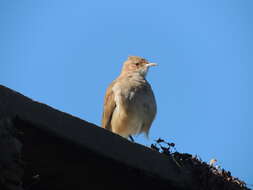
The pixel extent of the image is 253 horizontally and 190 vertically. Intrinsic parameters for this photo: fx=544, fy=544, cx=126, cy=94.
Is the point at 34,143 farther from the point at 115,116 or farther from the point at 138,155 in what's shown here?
the point at 115,116

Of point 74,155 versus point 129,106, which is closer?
point 74,155

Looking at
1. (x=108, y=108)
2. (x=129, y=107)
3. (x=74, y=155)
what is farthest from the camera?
(x=108, y=108)

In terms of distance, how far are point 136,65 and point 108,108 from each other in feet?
5.04

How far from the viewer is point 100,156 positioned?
3705 millimetres

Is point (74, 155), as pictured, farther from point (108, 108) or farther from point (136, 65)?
point (136, 65)

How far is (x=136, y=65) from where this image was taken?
10320 millimetres

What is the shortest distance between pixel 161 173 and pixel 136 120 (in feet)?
15.4

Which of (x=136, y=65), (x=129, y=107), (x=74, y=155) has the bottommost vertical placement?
(x=74, y=155)

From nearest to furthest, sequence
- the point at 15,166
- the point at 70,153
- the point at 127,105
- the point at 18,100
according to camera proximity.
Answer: the point at 15,166 < the point at 18,100 < the point at 70,153 < the point at 127,105

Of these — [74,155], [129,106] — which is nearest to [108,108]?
[129,106]

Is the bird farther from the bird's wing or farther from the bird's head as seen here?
the bird's head

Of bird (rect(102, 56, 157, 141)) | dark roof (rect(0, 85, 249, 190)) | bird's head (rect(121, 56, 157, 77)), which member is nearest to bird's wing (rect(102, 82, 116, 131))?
bird (rect(102, 56, 157, 141))

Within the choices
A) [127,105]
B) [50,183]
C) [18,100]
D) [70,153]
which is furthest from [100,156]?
[127,105]

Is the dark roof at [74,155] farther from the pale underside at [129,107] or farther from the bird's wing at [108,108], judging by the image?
the bird's wing at [108,108]
